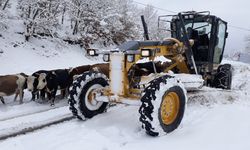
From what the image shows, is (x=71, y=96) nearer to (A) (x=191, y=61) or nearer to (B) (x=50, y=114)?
(B) (x=50, y=114)

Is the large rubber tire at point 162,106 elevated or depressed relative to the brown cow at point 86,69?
depressed

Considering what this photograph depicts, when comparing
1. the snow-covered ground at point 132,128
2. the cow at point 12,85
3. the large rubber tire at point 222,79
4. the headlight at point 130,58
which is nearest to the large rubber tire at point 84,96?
the snow-covered ground at point 132,128

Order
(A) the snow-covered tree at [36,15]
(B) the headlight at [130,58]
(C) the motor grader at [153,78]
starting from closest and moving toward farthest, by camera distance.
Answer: (C) the motor grader at [153,78]
(B) the headlight at [130,58]
(A) the snow-covered tree at [36,15]

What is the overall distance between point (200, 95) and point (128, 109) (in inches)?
75.3

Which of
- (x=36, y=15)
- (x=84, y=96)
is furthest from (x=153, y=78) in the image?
(x=36, y=15)

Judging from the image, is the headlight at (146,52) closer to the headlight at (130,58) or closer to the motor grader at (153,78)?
the motor grader at (153,78)

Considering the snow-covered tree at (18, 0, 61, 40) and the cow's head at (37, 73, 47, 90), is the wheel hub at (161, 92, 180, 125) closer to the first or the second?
the cow's head at (37, 73, 47, 90)

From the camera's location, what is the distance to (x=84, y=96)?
6727 mm

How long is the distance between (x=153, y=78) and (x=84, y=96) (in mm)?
1462

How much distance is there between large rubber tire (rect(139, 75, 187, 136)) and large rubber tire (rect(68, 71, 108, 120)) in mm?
1573

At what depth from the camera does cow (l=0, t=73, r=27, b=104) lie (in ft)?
28.0

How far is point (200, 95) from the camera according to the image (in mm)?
8320

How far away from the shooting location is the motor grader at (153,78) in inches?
222

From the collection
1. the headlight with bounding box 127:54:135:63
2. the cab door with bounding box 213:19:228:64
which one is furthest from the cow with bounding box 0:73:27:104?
the cab door with bounding box 213:19:228:64
